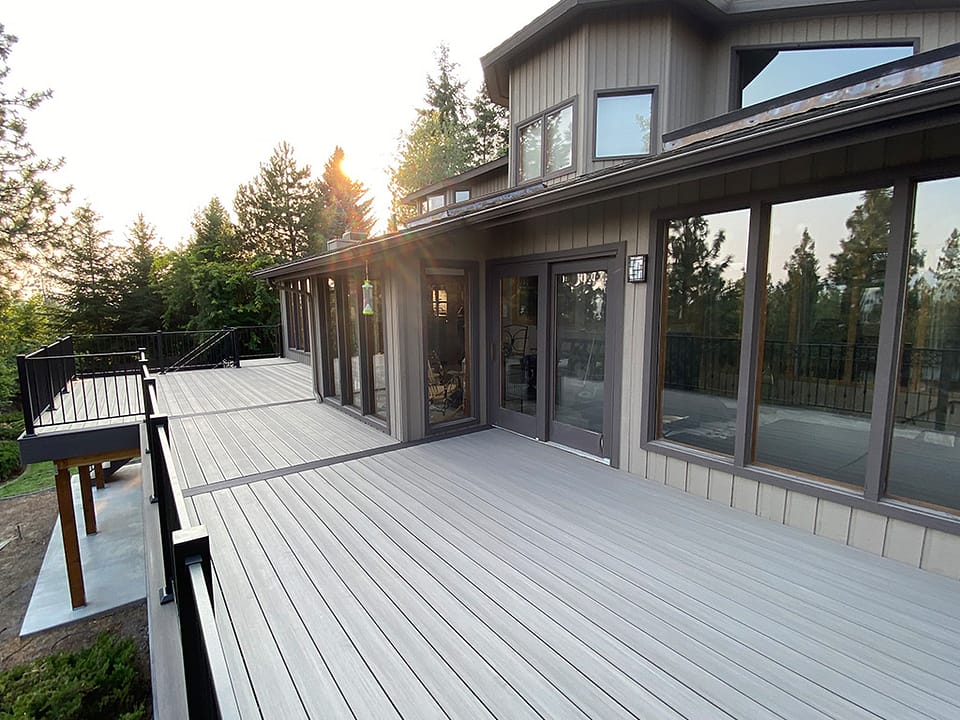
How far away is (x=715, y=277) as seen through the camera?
3.69 meters

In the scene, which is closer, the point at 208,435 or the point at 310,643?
the point at 310,643

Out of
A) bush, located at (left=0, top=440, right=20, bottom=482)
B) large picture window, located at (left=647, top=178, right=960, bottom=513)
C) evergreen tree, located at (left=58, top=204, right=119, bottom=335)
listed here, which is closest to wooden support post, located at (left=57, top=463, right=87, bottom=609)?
large picture window, located at (left=647, top=178, right=960, bottom=513)

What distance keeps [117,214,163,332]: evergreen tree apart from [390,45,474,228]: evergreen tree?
1104 cm

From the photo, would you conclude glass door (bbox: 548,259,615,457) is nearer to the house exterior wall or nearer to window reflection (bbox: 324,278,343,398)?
the house exterior wall

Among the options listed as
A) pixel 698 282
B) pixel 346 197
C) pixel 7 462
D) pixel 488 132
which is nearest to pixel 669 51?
pixel 698 282

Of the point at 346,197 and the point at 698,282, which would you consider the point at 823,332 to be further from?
the point at 346,197

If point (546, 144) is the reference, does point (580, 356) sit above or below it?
below

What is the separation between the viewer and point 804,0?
19.5ft

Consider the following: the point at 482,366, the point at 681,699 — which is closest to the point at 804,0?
the point at 482,366

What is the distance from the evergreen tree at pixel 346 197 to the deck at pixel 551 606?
85.4 feet

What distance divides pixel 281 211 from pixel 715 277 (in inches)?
986

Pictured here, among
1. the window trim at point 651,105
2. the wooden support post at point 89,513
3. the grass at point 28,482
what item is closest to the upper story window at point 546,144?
the window trim at point 651,105

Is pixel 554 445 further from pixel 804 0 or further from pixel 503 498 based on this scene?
pixel 804 0

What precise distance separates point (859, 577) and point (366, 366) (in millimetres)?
5178
